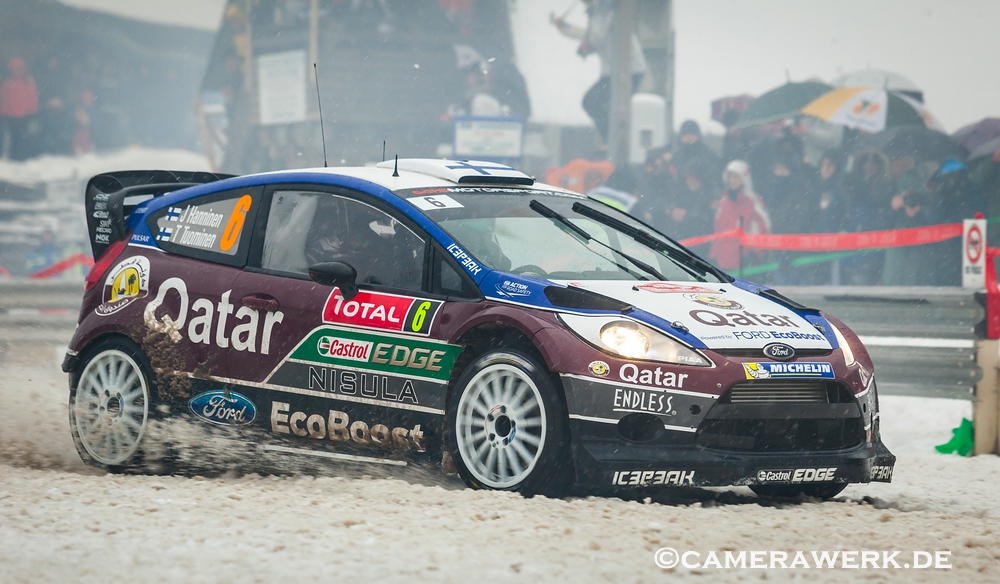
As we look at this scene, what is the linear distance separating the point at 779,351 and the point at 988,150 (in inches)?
535

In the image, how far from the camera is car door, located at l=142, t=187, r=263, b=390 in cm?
613

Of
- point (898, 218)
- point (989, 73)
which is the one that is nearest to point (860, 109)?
point (989, 73)

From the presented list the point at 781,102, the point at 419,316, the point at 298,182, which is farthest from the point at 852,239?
the point at 781,102

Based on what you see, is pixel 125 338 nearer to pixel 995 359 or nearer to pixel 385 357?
pixel 385 357

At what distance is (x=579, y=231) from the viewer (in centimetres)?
607

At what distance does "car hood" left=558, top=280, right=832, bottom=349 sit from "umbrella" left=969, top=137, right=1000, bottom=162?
42.2 feet

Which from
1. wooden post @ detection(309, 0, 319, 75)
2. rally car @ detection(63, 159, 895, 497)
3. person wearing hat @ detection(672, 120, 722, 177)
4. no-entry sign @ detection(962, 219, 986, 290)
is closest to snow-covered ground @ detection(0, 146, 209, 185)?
wooden post @ detection(309, 0, 319, 75)

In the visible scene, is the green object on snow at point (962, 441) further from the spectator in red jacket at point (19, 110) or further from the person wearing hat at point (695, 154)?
the spectator in red jacket at point (19, 110)

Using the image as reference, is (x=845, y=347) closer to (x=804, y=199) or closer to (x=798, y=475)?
(x=798, y=475)

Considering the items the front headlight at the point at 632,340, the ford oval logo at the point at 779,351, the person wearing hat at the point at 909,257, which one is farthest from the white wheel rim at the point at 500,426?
the person wearing hat at the point at 909,257

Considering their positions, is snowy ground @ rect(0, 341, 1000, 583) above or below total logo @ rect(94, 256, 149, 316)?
below

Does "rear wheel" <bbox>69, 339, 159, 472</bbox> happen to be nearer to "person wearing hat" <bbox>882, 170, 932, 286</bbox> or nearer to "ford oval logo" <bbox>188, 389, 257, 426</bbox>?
"ford oval logo" <bbox>188, 389, 257, 426</bbox>

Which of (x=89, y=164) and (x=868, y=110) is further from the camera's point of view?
(x=89, y=164)

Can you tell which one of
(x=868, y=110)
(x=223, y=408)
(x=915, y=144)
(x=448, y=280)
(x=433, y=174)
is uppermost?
(x=868, y=110)
